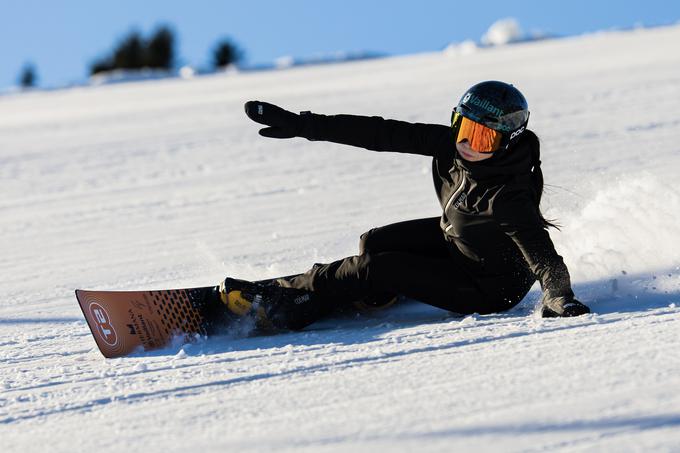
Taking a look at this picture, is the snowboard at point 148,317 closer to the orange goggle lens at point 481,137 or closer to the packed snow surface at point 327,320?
the packed snow surface at point 327,320

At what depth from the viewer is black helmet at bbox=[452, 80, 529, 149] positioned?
139 inches

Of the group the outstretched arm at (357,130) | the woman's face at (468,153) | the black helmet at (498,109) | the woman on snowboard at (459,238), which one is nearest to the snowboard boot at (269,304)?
the woman on snowboard at (459,238)

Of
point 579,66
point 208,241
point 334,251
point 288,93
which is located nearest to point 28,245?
point 208,241

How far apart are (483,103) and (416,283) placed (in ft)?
2.53

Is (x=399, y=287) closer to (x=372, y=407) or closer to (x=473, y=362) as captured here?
(x=473, y=362)

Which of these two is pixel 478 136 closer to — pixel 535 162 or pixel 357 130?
pixel 535 162

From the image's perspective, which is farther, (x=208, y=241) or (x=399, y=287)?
(x=208, y=241)

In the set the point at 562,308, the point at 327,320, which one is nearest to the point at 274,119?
the point at 327,320

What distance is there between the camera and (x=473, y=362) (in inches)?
120

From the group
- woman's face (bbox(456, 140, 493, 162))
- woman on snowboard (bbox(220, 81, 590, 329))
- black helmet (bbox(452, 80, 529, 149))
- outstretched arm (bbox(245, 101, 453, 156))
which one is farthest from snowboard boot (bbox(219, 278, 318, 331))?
black helmet (bbox(452, 80, 529, 149))

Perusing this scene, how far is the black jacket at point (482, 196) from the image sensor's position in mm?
3516

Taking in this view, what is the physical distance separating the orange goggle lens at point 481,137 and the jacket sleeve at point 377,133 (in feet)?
0.57

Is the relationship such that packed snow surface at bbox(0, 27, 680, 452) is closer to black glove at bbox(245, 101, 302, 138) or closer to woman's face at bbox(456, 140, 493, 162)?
woman's face at bbox(456, 140, 493, 162)

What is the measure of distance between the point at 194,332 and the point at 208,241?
8.03 ft
